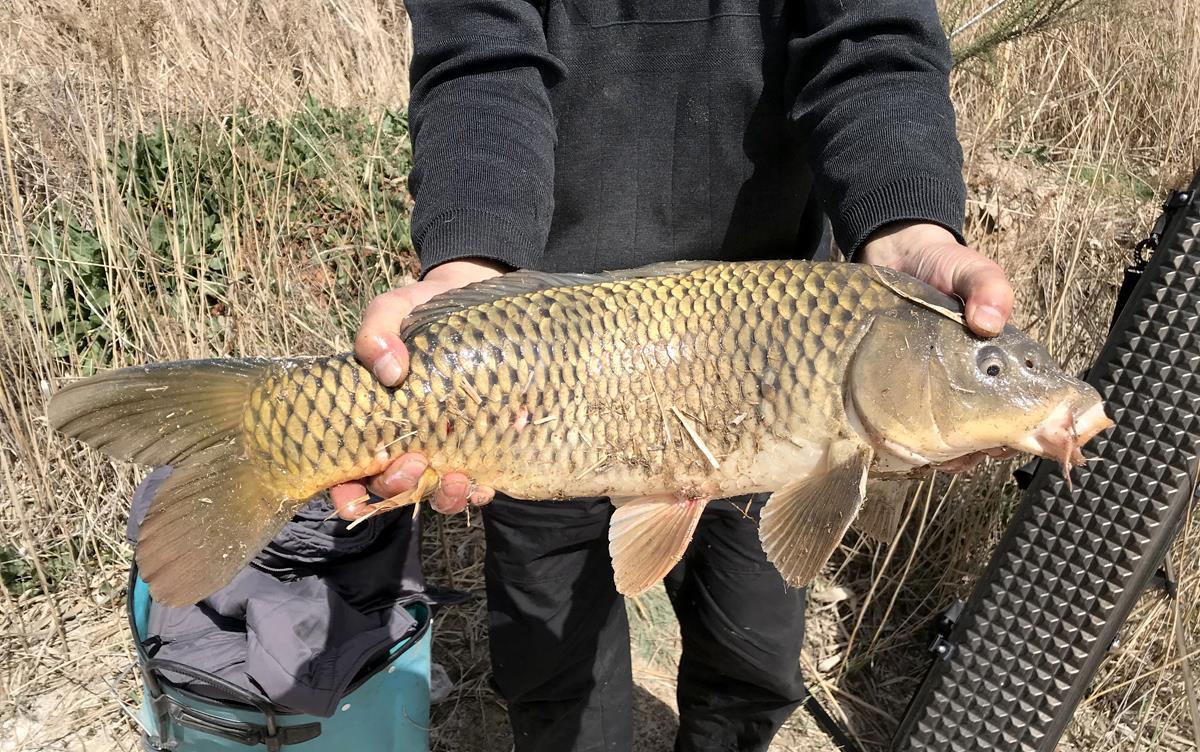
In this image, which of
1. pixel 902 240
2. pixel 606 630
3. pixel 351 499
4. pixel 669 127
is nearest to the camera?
pixel 351 499

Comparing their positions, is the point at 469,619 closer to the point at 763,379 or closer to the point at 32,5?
the point at 763,379

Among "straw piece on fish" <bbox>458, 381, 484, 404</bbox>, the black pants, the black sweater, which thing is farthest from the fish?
the black pants

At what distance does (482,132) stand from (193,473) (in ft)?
2.22

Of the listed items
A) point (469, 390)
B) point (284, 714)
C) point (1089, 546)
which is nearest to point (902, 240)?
point (469, 390)

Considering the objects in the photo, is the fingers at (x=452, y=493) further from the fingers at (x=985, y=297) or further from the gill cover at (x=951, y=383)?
the fingers at (x=985, y=297)

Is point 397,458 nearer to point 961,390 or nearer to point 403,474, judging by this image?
point 403,474

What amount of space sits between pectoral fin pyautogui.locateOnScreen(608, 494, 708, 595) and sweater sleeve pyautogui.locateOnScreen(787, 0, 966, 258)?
19.2 inches

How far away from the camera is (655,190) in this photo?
5.14ft

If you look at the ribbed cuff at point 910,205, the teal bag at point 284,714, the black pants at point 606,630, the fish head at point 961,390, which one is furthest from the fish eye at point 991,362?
the teal bag at point 284,714

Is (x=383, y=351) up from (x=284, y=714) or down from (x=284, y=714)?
up

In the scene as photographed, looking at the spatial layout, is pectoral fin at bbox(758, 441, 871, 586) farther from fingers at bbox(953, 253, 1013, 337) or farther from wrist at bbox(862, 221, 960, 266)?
wrist at bbox(862, 221, 960, 266)

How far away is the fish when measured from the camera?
1.12 m

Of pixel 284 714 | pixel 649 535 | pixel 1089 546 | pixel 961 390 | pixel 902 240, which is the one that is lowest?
pixel 284 714

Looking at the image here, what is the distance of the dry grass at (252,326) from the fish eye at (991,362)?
4.13 feet
